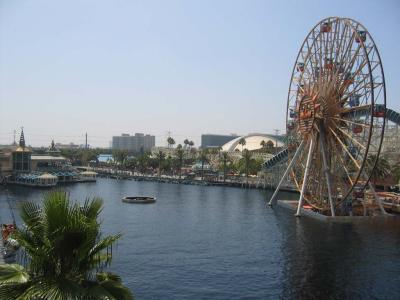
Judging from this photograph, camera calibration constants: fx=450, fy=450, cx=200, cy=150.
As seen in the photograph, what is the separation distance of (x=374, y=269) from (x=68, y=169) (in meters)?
141

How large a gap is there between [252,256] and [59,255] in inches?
1464

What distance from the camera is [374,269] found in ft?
143

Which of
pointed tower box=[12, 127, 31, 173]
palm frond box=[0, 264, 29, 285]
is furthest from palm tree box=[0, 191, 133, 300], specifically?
pointed tower box=[12, 127, 31, 173]

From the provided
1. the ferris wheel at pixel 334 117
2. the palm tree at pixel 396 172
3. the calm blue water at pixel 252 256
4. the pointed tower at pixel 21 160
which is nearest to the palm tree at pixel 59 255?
the calm blue water at pixel 252 256

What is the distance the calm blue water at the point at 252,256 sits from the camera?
37.2 metres

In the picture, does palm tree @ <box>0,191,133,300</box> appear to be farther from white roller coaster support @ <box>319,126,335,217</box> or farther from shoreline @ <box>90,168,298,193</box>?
shoreline @ <box>90,168,298,193</box>

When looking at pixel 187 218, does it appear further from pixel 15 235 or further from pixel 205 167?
pixel 205 167

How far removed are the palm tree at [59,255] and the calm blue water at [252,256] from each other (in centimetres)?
1059

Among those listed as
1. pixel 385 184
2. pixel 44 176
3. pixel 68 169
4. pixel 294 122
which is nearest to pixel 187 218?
pixel 294 122

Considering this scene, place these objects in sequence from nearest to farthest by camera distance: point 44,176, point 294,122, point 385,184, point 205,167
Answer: point 294,122 < point 385,184 < point 44,176 < point 205,167

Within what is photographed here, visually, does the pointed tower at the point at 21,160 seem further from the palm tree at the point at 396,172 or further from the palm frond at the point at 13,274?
the palm frond at the point at 13,274

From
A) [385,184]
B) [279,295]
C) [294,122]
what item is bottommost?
[279,295]

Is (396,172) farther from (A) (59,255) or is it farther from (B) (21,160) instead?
(B) (21,160)

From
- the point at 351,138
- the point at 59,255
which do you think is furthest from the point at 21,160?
the point at 59,255
